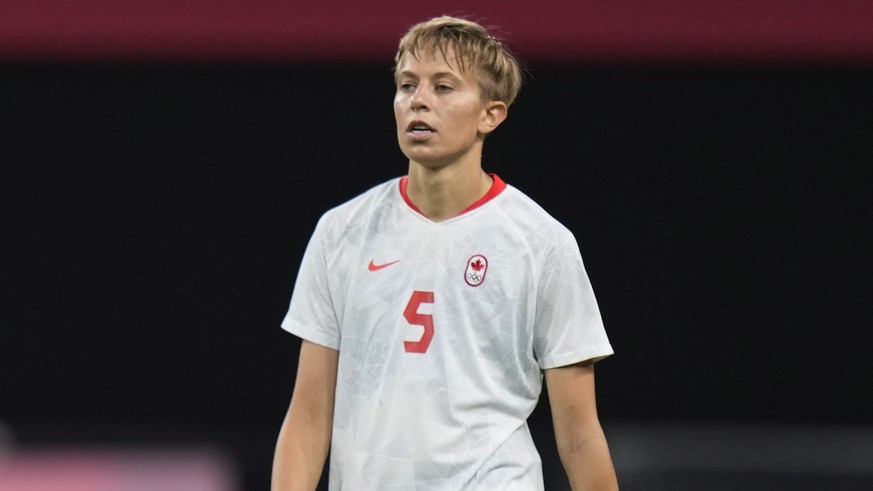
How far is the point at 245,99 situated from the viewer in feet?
16.5

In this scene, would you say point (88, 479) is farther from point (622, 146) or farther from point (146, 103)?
point (622, 146)

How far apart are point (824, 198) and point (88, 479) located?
2.98m

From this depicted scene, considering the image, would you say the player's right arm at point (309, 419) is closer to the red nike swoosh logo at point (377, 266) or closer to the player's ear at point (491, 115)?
the red nike swoosh logo at point (377, 266)

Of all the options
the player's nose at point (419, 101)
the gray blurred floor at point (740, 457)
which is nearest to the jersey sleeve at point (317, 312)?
the player's nose at point (419, 101)

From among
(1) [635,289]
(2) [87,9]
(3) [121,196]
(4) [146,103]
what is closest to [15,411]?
(3) [121,196]

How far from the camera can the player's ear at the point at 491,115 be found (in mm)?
2168

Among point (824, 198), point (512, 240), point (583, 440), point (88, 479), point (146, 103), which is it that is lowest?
point (88, 479)

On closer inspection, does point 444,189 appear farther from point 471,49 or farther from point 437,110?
point 471,49

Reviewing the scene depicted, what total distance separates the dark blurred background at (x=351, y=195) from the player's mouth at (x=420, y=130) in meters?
2.77

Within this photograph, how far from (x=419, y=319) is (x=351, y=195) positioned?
120 inches

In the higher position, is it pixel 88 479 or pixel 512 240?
A: pixel 512 240

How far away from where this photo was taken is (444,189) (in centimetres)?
214

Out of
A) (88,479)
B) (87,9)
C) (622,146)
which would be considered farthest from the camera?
(622,146)

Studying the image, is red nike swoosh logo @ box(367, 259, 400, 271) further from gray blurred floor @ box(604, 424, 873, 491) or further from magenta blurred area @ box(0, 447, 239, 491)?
gray blurred floor @ box(604, 424, 873, 491)
